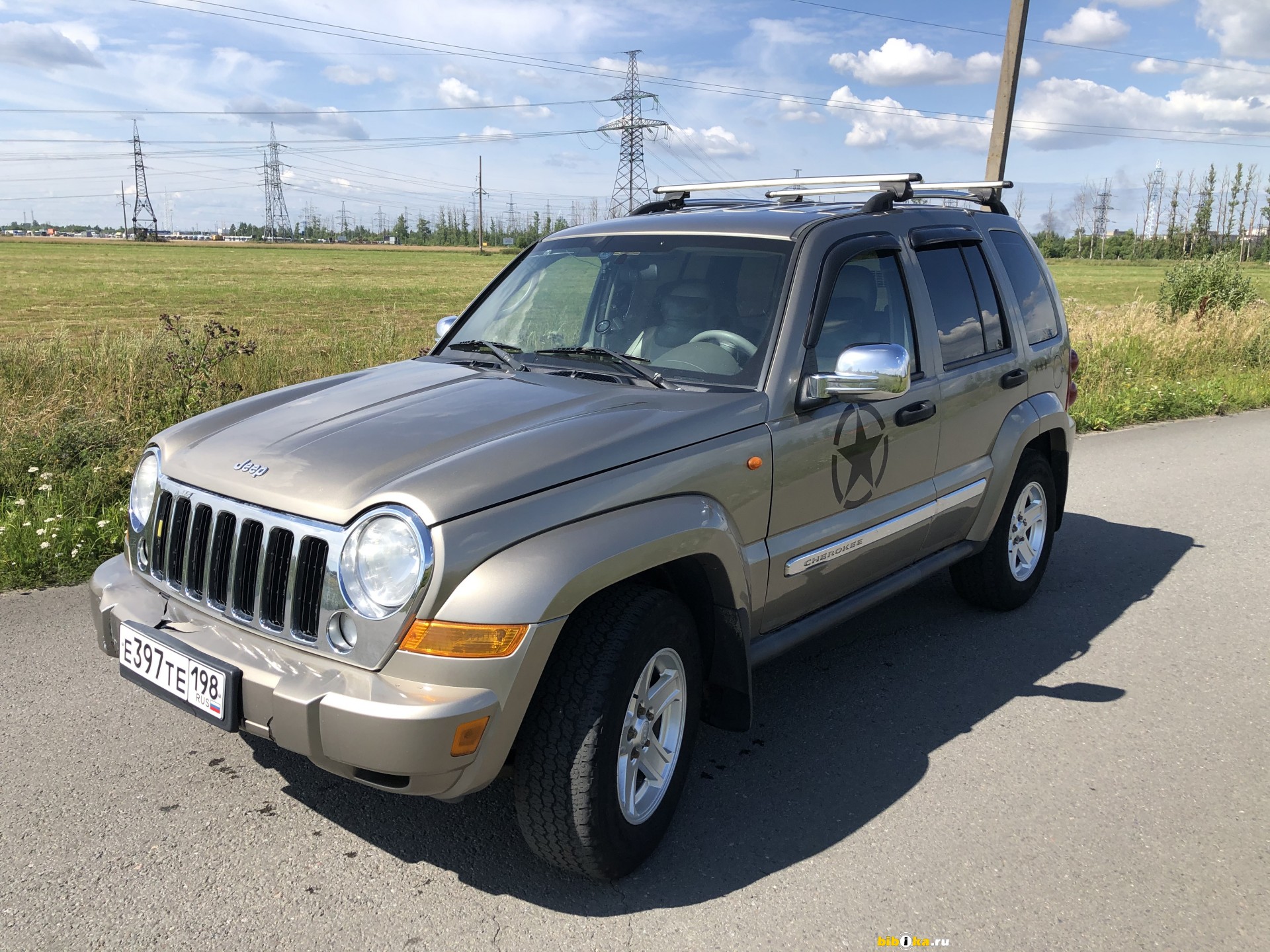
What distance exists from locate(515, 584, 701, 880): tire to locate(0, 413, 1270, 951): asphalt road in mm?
198

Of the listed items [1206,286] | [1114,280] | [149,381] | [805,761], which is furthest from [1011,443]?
[1114,280]

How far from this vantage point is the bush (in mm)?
16750

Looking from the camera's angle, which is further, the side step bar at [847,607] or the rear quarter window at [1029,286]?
the rear quarter window at [1029,286]

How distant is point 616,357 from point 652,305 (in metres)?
0.31

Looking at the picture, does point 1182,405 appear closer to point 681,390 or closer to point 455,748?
point 681,390

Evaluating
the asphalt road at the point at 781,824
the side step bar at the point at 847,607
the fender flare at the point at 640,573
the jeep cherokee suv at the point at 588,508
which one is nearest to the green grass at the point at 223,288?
the asphalt road at the point at 781,824

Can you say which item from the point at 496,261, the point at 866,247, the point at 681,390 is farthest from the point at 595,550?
the point at 496,261

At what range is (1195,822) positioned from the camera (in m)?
3.26

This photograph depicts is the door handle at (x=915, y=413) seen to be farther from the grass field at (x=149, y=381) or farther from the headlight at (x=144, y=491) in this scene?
the grass field at (x=149, y=381)

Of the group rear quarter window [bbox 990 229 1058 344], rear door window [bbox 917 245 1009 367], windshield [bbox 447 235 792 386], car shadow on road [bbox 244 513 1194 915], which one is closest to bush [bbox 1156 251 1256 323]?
rear quarter window [bbox 990 229 1058 344]

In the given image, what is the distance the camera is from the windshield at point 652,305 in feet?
11.6

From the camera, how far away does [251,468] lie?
2.84 m

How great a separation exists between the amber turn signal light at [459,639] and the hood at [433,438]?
0.27 m

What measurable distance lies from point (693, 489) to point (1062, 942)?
1.58 metres
